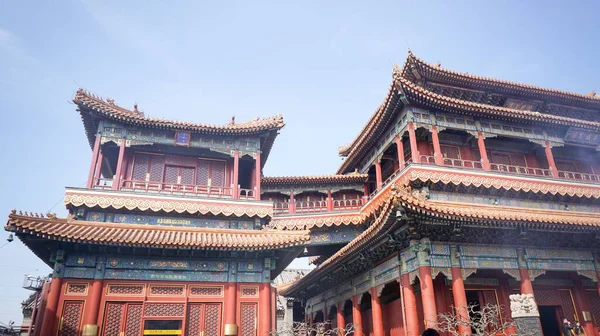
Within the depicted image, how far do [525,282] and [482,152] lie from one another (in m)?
5.87

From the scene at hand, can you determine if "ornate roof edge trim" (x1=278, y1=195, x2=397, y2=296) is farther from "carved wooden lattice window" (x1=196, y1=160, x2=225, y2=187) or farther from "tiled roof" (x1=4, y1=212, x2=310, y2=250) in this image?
"carved wooden lattice window" (x1=196, y1=160, x2=225, y2=187)

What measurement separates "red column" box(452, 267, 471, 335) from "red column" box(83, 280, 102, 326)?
11.1m

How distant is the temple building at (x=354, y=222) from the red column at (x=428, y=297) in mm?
64

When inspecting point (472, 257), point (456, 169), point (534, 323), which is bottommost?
point (534, 323)

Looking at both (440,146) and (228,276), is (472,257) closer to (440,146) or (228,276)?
(440,146)

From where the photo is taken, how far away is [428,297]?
12.7 metres

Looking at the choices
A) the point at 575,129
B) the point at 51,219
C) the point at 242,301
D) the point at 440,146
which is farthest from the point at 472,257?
the point at 51,219

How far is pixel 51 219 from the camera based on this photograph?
43.8 feet

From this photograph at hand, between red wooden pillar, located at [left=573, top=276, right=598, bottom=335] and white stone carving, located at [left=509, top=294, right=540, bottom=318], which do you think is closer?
white stone carving, located at [left=509, top=294, right=540, bottom=318]

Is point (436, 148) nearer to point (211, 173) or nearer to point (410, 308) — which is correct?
point (410, 308)

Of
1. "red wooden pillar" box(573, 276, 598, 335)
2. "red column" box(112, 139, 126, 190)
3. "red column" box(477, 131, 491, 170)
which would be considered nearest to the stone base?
"red wooden pillar" box(573, 276, 598, 335)

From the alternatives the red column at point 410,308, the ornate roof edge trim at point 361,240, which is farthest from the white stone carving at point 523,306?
the ornate roof edge trim at point 361,240

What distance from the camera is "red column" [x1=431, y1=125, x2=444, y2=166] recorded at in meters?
16.7

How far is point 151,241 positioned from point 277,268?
5246 mm
